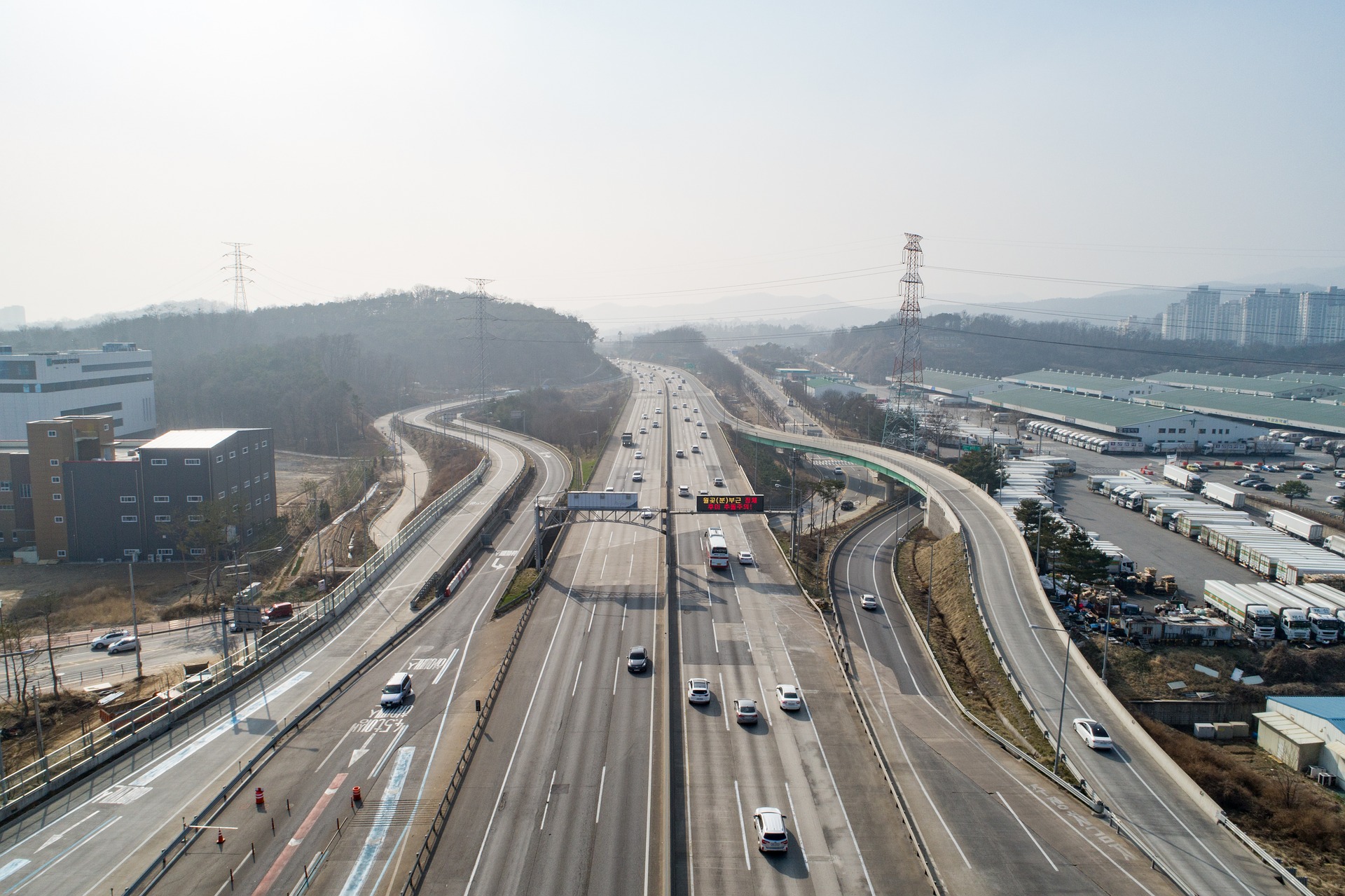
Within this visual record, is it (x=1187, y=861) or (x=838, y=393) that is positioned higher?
(x=838, y=393)

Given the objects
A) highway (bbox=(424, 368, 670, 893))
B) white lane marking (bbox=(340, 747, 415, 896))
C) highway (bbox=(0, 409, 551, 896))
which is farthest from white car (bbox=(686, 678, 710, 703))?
highway (bbox=(0, 409, 551, 896))

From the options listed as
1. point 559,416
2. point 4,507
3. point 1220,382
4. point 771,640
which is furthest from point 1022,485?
point 1220,382

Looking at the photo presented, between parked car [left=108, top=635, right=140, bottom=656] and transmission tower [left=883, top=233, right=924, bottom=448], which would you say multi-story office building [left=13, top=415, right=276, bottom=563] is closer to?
parked car [left=108, top=635, right=140, bottom=656]

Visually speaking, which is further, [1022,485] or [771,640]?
[1022,485]

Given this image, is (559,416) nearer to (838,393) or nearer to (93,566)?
(838,393)

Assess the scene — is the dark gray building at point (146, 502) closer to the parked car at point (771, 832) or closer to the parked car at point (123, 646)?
the parked car at point (123, 646)

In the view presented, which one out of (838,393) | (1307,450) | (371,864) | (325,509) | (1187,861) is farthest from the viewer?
(838,393)
